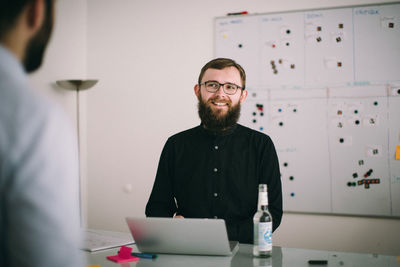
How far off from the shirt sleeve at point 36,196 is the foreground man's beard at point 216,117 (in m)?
1.62

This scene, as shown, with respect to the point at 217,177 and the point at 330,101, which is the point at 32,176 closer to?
the point at 217,177

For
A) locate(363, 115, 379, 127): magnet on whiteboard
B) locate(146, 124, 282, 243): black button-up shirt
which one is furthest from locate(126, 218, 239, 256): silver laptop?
locate(363, 115, 379, 127): magnet on whiteboard

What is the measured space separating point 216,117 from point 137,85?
1.95 m

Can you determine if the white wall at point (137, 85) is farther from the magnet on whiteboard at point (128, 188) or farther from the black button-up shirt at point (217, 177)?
the black button-up shirt at point (217, 177)

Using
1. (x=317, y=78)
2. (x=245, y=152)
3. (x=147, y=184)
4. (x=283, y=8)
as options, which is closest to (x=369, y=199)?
(x=317, y=78)

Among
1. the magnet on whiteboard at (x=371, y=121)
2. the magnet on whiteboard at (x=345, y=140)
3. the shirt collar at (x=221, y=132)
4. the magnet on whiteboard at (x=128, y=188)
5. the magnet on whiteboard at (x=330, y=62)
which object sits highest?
the magnet on whiteboard at (x=330, y=62)

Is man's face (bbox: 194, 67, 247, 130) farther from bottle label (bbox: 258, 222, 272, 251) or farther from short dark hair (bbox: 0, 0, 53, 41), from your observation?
short dark hair (bbox: 0, 0, 53, 41)

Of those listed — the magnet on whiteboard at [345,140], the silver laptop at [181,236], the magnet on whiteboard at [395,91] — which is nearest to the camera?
the silver laptop at [181,236]

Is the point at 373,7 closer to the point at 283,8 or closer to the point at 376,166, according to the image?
the point at 283,8

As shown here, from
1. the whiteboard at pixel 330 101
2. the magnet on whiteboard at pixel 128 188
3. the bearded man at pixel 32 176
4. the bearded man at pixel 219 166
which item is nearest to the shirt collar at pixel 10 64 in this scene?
the bearded man at pixel 32 176

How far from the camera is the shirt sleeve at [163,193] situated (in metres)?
2.13

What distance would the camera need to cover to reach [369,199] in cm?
315

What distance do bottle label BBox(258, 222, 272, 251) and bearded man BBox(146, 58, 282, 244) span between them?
0.56m

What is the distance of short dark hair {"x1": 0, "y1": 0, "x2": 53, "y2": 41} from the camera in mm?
595
